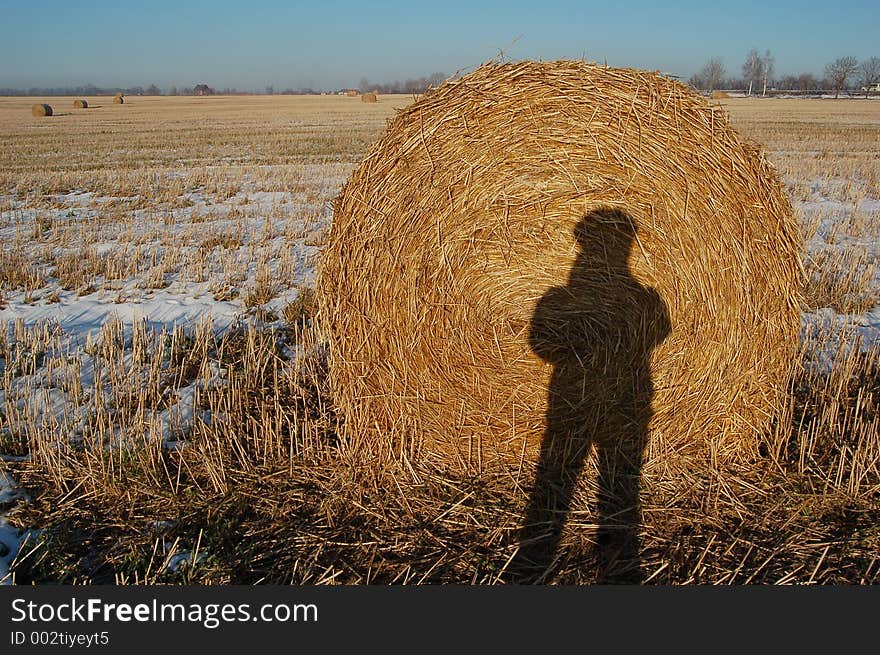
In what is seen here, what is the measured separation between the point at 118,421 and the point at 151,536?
1.56m

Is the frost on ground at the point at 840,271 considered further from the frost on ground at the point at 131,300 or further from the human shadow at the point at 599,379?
the frost on ground at the point at 131,300

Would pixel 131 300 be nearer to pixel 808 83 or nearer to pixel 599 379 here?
pixel 599 379

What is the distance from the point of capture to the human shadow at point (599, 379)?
12.2 feet

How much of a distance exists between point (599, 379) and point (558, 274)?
685mm

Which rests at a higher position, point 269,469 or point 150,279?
point 150,279

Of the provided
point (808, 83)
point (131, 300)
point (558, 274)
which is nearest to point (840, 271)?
point (558, 274)

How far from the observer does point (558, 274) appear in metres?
3.85

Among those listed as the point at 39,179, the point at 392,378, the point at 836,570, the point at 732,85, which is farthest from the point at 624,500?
the point at 732,85

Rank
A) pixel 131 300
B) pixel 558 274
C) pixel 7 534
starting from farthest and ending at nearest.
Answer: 1. pixel 131 300
2. pixel 558 274
3. pixel 7 534

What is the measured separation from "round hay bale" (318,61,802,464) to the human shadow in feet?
0.04

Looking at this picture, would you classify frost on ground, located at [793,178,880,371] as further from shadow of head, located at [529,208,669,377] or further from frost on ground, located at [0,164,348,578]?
frost on ground, located at [0,164,348,578]

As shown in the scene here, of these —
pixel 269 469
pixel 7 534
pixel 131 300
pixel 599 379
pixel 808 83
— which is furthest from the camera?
pixel 808 83

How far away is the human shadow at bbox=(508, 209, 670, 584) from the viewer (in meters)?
3.71

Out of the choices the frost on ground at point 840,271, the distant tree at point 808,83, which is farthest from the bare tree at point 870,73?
the frost on ground at point 840,271
